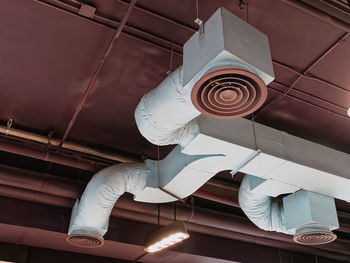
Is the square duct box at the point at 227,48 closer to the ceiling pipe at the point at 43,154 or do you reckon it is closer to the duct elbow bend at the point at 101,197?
the duct elbow bend at the point at 101,197

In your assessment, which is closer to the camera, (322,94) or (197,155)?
(197,155)

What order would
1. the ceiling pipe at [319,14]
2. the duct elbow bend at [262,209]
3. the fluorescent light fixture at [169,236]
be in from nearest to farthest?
the ceiling pipe at [319,14]
the fluorescent light fixture at [169,236]
the duct elbow bend at [262,209]

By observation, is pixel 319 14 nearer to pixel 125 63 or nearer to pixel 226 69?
pixel 226 69

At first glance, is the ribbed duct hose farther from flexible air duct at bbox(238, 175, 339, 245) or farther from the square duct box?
flexible air duct at bbox(238, 175, 339, 245)

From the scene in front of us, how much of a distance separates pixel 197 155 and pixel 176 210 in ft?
4.32

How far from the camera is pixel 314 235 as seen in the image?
10.4 feet

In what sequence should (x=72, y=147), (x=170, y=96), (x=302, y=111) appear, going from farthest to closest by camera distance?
(x=72, y=147), (x=302, y=111), (x=170, y=96)

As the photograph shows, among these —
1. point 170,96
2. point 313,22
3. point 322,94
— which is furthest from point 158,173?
point 313,22

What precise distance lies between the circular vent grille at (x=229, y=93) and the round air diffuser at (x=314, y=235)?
1584 mm

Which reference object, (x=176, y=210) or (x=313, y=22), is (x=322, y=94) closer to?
(x=313, y=22)

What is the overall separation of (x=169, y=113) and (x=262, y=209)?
1548 millimetres

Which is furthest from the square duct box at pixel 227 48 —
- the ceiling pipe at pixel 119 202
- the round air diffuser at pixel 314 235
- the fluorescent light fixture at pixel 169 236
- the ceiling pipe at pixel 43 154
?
the ceiling pipe at pixel 119 202

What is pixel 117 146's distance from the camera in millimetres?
3656

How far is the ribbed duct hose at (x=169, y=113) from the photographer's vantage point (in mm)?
2285
